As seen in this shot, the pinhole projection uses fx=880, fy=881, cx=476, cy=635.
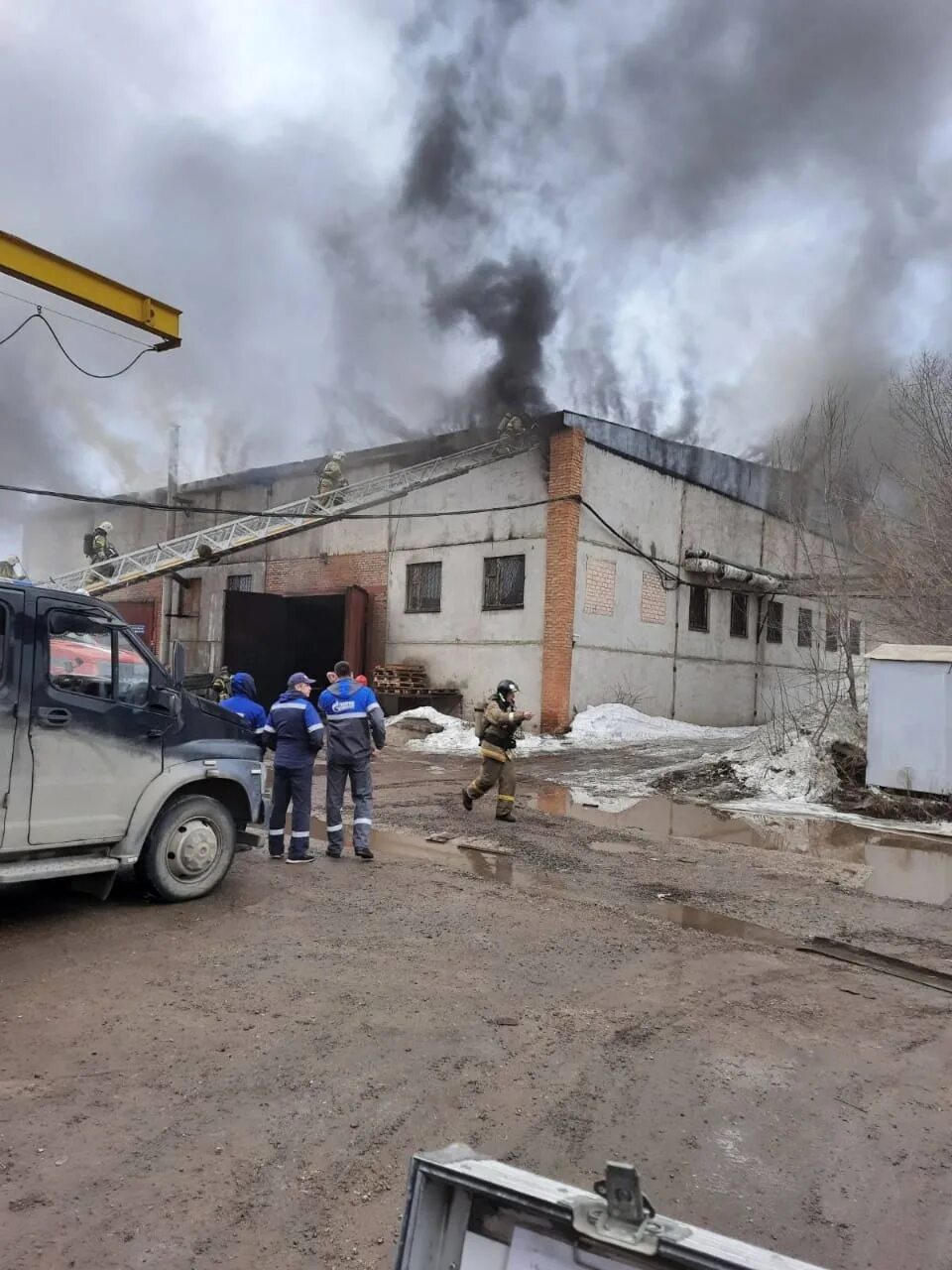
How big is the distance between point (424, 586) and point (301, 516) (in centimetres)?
318

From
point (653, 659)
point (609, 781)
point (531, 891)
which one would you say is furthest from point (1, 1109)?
point (653, 659)

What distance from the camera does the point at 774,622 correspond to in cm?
2520

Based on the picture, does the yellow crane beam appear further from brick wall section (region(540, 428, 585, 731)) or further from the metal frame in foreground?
the metal frame in foreground

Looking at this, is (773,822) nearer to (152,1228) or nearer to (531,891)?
(531,891)

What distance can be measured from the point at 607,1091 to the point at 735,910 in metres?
3.37

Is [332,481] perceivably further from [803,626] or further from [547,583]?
[803,626]

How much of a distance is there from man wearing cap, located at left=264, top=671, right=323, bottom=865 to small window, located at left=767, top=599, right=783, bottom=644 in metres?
19.7

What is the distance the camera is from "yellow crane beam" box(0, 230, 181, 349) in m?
9.26

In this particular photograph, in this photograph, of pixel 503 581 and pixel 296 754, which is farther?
pixel 503 581

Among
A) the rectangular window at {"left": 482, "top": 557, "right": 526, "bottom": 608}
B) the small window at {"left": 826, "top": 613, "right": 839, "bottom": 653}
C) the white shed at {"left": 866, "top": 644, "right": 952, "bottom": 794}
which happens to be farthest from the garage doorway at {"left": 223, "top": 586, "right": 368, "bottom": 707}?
the white shed at {"left": 866, "top": 644, "right": 952, "bottom": 794}

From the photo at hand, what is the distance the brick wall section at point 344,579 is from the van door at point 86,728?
14.9 metres

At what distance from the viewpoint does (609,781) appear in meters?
13.0

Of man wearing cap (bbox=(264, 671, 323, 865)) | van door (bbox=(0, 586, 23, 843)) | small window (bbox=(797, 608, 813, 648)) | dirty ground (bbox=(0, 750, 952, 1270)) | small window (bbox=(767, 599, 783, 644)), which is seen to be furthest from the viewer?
small window (bbox=(797, 608, 813, 648))

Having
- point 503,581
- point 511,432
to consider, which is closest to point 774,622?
point 503,581
